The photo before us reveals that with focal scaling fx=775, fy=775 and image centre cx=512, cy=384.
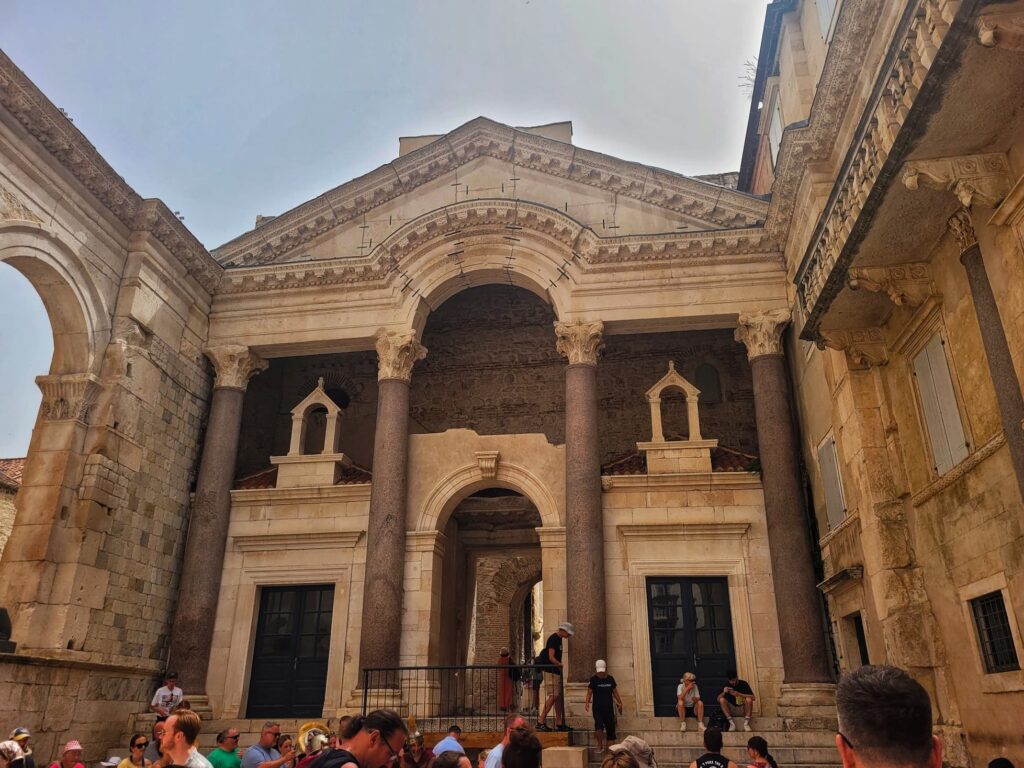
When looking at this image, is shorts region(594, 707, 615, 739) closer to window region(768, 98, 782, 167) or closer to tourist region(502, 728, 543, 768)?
tourist region(502, 728, 543, 768)

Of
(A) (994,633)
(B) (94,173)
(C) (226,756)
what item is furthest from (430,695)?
(B) (94,173)

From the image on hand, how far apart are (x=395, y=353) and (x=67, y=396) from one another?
5.95 m

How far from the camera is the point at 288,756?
26.9 ft

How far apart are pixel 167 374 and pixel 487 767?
11.7m

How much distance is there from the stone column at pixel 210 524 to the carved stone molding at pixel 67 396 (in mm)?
2813

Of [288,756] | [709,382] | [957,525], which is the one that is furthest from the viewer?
[709,382]

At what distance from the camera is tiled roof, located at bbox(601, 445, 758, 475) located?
1506 cm

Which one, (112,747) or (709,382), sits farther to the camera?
(709,382)

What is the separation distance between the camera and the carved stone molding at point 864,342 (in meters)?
10.7

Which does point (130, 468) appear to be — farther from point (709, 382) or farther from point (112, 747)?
point (709, 382)

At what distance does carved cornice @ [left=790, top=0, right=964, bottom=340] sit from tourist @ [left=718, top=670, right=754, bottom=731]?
227 inches

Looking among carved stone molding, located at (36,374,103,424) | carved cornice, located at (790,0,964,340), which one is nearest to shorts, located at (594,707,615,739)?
carved cornice, located at (790,0,964,340)

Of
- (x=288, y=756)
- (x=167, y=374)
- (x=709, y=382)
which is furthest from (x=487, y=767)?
(x=709, y=382)

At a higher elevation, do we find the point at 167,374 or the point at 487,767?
the point at 167,374
